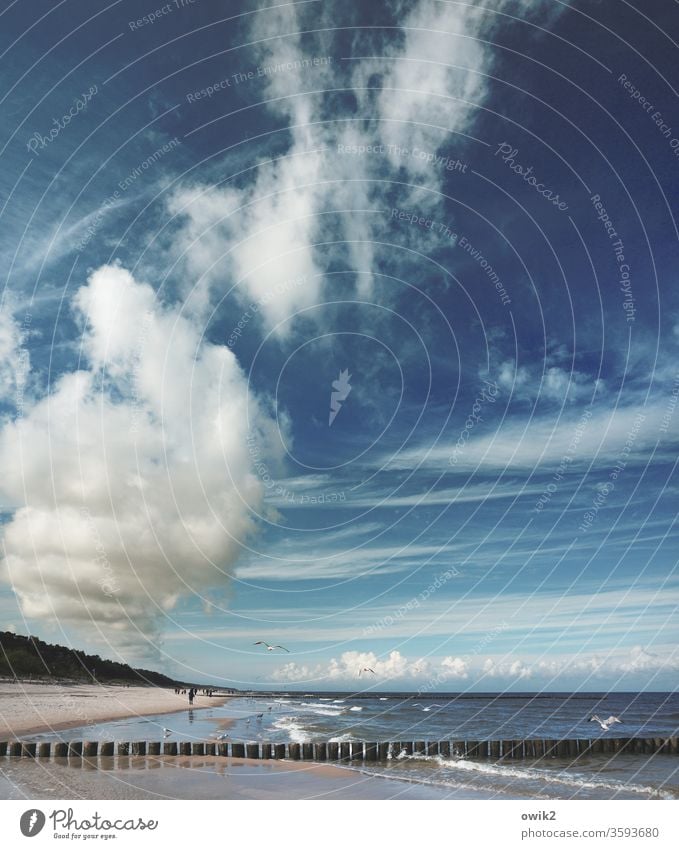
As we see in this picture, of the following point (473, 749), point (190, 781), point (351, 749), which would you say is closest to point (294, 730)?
point (473, 749)

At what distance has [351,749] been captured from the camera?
33.4 meters

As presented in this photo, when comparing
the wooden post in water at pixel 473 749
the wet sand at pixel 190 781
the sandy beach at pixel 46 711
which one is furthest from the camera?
the sandy beach at pixel 46 711

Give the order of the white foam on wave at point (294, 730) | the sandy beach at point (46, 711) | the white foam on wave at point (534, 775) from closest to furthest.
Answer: the white foam on wave at point (534, 775) → the sandy beach at point (46, 711) → the white foam on wave at point (294, 730)

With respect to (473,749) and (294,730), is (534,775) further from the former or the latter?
(294,730)

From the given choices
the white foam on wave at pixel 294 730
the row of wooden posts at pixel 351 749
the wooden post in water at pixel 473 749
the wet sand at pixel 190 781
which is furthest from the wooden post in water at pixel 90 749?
the wooden post in water at pixel 473 749

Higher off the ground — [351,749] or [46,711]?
[46,711]

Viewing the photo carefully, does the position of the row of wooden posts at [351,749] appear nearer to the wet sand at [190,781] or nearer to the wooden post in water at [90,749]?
the wooden post in water at [90,749]

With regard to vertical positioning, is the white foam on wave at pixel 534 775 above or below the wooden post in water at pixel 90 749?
below

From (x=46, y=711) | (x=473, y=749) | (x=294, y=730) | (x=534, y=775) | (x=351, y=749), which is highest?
(x=46, y=711)

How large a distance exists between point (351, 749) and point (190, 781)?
39.6 ft

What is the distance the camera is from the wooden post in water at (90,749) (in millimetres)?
27922

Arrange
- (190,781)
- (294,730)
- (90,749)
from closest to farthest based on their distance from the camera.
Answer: (190,781) < (90,749) < (294,730)
